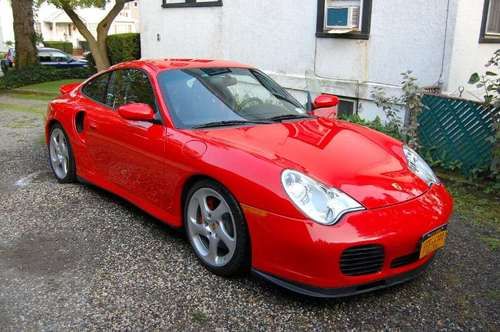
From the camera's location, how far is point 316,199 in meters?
2.78

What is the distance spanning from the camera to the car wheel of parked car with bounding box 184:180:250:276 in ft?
9.91

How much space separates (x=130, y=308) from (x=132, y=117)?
1.42 m

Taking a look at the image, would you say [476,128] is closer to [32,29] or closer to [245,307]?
[245,307]

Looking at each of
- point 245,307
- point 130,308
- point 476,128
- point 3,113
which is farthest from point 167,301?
point 3,113

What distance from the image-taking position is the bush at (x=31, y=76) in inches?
Answer: 578

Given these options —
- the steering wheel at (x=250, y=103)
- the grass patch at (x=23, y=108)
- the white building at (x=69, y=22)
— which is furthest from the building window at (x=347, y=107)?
the white building at (x=69, y=22)

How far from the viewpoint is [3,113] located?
33.9ft

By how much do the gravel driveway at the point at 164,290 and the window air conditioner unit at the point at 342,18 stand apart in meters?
3.92

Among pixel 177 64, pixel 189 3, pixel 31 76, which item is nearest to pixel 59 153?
pixel 177 64

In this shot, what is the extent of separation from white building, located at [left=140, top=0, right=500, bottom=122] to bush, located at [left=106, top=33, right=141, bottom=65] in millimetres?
5669

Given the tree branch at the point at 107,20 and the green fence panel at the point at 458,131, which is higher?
the tree branch at the point at 107,20

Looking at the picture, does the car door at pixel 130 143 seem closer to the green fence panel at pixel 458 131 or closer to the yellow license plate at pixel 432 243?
the yellow license plate at pixel 432 243

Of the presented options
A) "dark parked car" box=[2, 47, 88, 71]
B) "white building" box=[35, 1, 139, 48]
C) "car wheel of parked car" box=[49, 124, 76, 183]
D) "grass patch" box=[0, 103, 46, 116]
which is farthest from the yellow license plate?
"white building" box=[35, 1, 139, 48]

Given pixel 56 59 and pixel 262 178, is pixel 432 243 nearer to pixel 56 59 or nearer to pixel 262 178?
pixel 262 178
